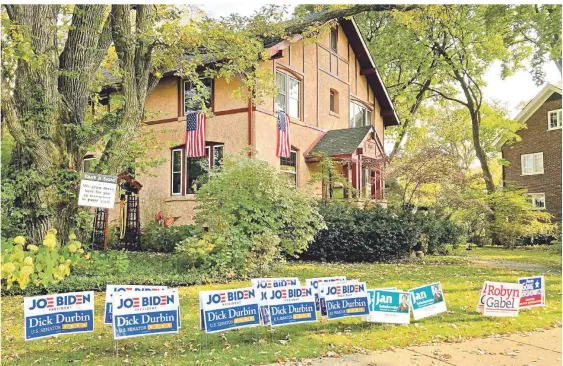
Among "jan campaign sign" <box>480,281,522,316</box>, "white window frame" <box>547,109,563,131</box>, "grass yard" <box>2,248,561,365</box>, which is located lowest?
"grass yard" <box>2,248,561,365</box>

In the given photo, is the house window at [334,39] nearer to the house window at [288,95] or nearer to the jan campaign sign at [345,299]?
the house window at [288,95]

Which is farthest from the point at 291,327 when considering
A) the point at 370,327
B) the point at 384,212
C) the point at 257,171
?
the point at 384,212

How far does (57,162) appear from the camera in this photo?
10227 millimetres

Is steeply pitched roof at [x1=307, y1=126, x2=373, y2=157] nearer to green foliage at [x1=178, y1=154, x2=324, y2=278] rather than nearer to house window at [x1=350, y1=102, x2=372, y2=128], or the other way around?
house window at [x1=350, y1=102, x2=372, y2=128]

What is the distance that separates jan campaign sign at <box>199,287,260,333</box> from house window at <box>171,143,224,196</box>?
11.6 m

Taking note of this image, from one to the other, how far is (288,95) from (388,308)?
42.7 ft

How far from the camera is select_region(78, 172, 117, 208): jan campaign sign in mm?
8898

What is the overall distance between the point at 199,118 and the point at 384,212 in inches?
283

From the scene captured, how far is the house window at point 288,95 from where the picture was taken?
18.2 metres

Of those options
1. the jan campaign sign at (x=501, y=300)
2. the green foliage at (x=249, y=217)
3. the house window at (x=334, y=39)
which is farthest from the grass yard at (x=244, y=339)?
the house window at (x=334, y=39)

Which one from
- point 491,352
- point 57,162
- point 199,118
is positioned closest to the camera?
point 491,352

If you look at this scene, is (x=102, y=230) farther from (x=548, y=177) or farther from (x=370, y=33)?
(x=548, y=177)

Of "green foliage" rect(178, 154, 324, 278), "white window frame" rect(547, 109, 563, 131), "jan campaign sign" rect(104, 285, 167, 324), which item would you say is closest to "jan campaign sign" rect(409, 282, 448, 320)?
"jan campaign sign" rect(104, 285, 167, 324)

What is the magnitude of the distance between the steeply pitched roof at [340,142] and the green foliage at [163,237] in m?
5.94
